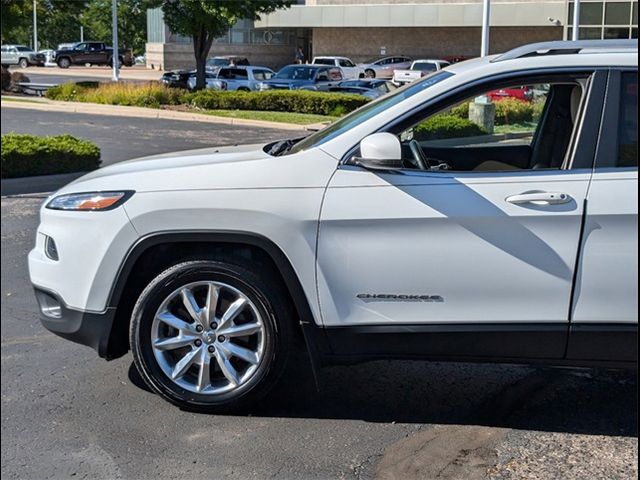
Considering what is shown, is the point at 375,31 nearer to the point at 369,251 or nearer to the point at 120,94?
the point at 120,94

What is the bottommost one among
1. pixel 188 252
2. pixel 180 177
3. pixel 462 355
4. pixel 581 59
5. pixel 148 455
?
pixel 148 455

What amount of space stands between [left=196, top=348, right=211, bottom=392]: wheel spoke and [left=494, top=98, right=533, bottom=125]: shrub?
2061 millimetres

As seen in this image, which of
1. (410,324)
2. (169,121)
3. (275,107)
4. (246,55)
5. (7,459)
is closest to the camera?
(7,459)

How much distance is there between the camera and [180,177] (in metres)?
4.32

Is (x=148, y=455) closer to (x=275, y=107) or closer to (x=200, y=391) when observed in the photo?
(x=200, y=391)

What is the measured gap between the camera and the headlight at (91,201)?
14.2ft

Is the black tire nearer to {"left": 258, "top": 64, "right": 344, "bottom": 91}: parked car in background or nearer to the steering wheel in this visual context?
the steering wheel

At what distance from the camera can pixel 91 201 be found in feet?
14.5

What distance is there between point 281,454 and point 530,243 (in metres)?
1.53

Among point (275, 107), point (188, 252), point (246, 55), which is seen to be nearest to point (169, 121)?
point (275, 107)

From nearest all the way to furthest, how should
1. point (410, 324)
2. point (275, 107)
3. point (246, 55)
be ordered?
point (410, 324) < point (275, 107) < point (246, 55)

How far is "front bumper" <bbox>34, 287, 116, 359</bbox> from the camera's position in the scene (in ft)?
14.3

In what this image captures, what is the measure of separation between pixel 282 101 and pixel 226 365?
23063 millimetres

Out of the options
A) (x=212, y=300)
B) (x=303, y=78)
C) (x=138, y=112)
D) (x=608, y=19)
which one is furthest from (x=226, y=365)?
(x=608, y=19)
